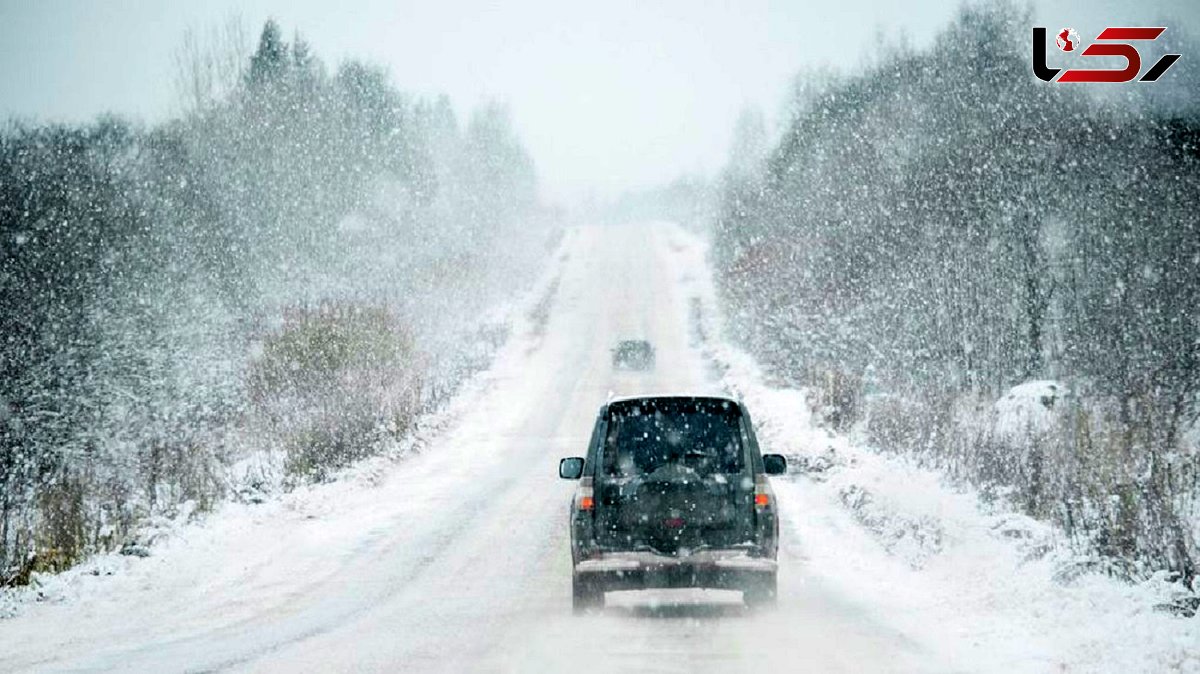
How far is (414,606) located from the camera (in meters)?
11.0

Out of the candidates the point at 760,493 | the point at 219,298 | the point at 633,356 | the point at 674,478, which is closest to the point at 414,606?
the point at 674,478

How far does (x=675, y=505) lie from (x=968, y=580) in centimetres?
329

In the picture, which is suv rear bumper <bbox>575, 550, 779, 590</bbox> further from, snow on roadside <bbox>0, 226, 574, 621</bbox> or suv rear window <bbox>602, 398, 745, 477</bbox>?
snow on roadside <bbox>0, 226, 574, 621</bbox>

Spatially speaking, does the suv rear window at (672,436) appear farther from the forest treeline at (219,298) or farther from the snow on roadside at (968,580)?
the forest treeline at (219,298)

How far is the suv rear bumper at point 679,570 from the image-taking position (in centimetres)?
952

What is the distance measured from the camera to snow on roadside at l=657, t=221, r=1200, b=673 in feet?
25.1

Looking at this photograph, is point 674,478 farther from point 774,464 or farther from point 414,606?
point 414,606

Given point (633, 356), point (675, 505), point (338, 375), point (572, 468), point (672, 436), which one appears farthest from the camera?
point (633, 356)

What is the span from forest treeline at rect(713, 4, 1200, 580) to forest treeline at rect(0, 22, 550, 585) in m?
11.3

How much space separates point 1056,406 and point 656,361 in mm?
29114

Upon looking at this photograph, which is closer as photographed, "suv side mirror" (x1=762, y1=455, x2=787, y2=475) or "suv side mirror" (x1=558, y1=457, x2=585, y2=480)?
"suv side mirror" (x1=762, y1=455, x2=787, y2=475)

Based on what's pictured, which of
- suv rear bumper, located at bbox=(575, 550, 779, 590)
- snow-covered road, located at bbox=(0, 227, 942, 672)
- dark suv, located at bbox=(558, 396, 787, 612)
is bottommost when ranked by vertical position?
snow-covered road, located at bbox=(0, 227, 942, 672)

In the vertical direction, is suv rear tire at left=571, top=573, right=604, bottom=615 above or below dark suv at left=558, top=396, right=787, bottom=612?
below

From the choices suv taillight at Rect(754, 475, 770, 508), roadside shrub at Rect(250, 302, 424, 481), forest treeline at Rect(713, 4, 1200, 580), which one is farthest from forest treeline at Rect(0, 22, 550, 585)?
forest treeline at Rect(713, 4, 1200, 580)
